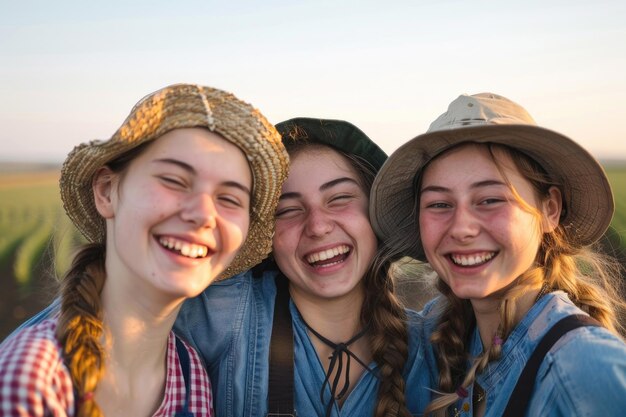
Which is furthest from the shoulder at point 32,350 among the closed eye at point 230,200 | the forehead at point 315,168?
the forehead at point 315,168

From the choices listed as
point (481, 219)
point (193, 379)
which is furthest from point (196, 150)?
point (481, 219)

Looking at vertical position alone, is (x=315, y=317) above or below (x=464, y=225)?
below

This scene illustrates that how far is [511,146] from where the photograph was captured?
2422mm

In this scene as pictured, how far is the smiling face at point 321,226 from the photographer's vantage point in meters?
2.72

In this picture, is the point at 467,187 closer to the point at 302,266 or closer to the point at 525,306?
the point at 525,306

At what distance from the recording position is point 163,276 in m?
2.06

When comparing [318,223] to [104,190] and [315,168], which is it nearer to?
[315,168]

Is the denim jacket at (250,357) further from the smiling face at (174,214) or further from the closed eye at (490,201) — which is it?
the closed eye at (490,201)

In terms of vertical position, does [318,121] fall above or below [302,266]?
above

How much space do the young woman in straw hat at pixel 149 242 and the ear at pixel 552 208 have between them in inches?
49.0

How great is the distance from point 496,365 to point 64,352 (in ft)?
5.67

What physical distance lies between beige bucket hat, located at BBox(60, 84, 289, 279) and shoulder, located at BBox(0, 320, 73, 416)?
646 millimetres

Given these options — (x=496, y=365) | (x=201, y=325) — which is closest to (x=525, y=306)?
(x=496, y=365)

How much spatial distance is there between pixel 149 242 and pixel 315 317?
1.12 metres
